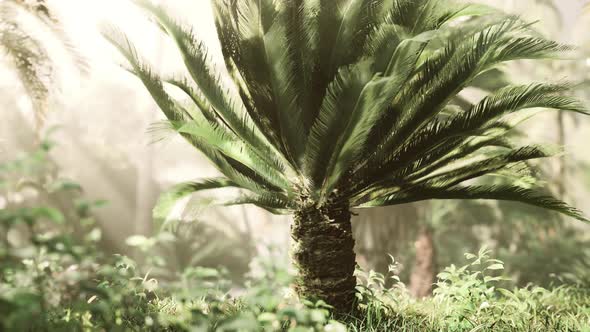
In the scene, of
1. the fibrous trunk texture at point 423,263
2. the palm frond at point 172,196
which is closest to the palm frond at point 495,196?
the palm frond at point 172,196

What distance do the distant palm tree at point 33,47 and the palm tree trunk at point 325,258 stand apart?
13.4 feet

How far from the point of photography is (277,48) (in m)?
3.75

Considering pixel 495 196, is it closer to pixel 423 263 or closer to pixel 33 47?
pixel 33 47

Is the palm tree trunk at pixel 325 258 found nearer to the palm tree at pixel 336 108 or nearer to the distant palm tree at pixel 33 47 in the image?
the palm tree at pixel 336 108

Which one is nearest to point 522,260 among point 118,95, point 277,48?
point 277,48

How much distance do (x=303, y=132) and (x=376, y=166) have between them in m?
0.72

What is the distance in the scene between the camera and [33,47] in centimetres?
682

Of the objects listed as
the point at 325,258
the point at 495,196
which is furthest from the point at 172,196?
the point at 495,196

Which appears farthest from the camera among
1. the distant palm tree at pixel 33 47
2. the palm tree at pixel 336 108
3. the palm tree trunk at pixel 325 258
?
the distant palm tree at pixel 33 47

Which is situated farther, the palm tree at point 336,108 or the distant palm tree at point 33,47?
the distant palm tree at point 33,47

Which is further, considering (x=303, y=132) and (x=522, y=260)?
(x=522, y=260)

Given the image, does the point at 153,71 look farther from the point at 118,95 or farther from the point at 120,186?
the point at 118,95

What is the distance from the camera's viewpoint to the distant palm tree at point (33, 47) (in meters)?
6.30

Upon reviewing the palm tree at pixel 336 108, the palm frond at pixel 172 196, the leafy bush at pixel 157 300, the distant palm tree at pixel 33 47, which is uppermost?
the distant palm tree at pixel 33 47
